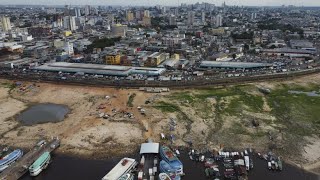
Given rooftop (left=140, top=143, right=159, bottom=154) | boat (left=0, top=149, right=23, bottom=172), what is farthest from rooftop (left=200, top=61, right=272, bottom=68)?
boat (left=0, top=149, right=23, bottom=172)

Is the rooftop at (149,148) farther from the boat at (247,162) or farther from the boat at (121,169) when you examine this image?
the boat at (247,162)

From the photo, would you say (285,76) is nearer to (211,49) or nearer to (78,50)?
(211,49)

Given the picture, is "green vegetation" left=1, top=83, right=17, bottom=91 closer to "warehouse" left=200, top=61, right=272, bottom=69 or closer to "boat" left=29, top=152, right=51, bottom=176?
"boat" left=29, top=152, right=51, bottom=176

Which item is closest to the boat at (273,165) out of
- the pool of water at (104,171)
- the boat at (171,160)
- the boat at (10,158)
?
the pool of water at (104,171)

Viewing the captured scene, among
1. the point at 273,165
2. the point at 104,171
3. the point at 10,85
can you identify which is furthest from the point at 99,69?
the point at 273,165

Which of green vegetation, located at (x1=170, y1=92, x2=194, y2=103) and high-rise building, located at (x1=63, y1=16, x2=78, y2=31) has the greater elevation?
high-rise building, located at (x1=63, y1=16, x2=78, y2=31)

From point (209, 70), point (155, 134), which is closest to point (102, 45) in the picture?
point (209, 70)
